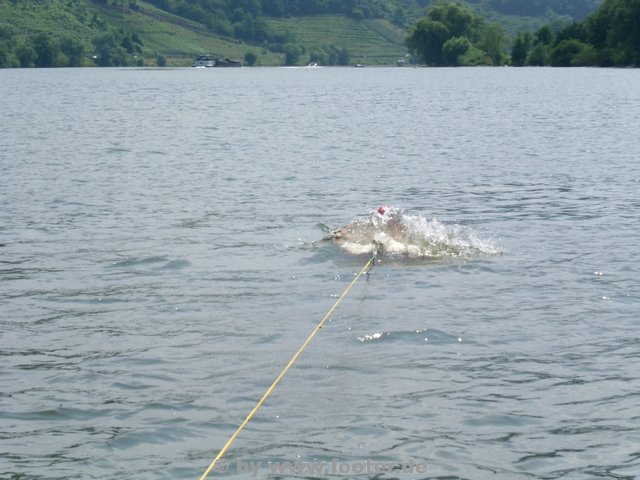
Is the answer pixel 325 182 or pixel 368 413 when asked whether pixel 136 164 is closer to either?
pixel 325 182

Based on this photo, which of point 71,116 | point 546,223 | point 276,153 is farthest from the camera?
point 71,116

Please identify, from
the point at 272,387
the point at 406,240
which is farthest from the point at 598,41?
the point at 272,387

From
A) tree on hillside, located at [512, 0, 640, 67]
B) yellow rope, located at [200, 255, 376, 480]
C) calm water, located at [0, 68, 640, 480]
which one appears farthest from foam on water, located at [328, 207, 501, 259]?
tree on hillside, located at [512, 0, 640, 67]

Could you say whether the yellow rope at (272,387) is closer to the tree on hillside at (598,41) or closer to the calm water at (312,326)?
the calm water at (312,326)

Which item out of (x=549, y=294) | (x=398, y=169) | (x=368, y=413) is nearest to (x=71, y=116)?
(x=398, y=169)

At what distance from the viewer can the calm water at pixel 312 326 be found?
41.1 feet

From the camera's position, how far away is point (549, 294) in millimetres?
19406

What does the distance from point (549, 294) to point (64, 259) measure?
9612mm

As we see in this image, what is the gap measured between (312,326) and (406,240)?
22.1ft

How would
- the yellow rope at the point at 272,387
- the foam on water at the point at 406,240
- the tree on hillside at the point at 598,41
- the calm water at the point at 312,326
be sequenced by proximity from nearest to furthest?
the yellow rope at the point at 272,387, the calm water at the point at 312,326, the foam on water at the point at 406,240, the tree on hillside at the point at 598,41

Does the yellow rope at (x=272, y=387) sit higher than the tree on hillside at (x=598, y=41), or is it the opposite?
the tree on hillside at (x=598, y=41)

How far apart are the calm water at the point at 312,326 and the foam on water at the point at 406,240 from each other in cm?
30

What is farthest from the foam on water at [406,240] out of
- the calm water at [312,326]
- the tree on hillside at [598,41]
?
the tree on hillside at [598,41]

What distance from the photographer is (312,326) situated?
56.9ft
